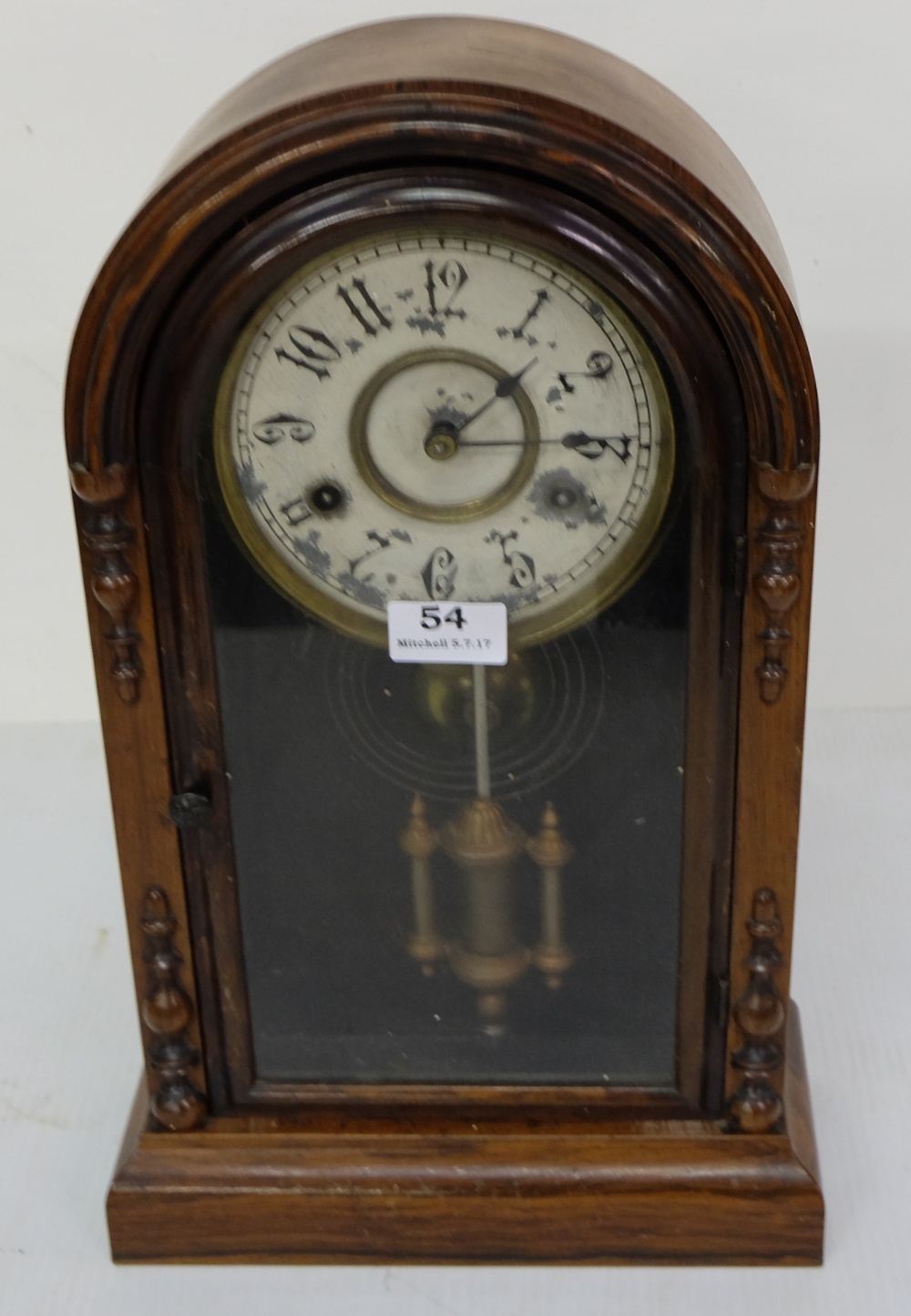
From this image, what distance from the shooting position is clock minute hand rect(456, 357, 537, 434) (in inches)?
42.7

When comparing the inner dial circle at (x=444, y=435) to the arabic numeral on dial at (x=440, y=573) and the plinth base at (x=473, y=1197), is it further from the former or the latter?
the plinth base at (x=473, y=1197)

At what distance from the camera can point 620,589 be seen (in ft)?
3.77

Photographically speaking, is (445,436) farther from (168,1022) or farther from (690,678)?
(168,1022)

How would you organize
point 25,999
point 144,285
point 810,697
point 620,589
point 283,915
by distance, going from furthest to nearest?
point 810,697 < point 25,999 < point 283,915 < point 620,589 < point 144,285

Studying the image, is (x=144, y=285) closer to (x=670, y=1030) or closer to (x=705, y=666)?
(x=705, y=666)

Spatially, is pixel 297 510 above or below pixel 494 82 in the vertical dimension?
below

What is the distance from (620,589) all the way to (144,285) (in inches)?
15.0

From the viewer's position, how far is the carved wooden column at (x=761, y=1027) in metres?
1.23

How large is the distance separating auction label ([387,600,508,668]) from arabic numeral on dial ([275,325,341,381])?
177 millimetres

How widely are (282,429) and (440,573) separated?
15cm

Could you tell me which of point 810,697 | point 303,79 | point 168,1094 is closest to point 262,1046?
point 168,1094

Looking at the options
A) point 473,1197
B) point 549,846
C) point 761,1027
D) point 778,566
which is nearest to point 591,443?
point 778,566

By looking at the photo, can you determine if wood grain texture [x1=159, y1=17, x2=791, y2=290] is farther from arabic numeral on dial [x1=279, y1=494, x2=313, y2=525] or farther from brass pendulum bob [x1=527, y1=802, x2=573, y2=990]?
brass pendulum bob [x1=527, y1=802, x2=573, y2=990]

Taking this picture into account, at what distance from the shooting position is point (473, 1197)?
4.24 feet
